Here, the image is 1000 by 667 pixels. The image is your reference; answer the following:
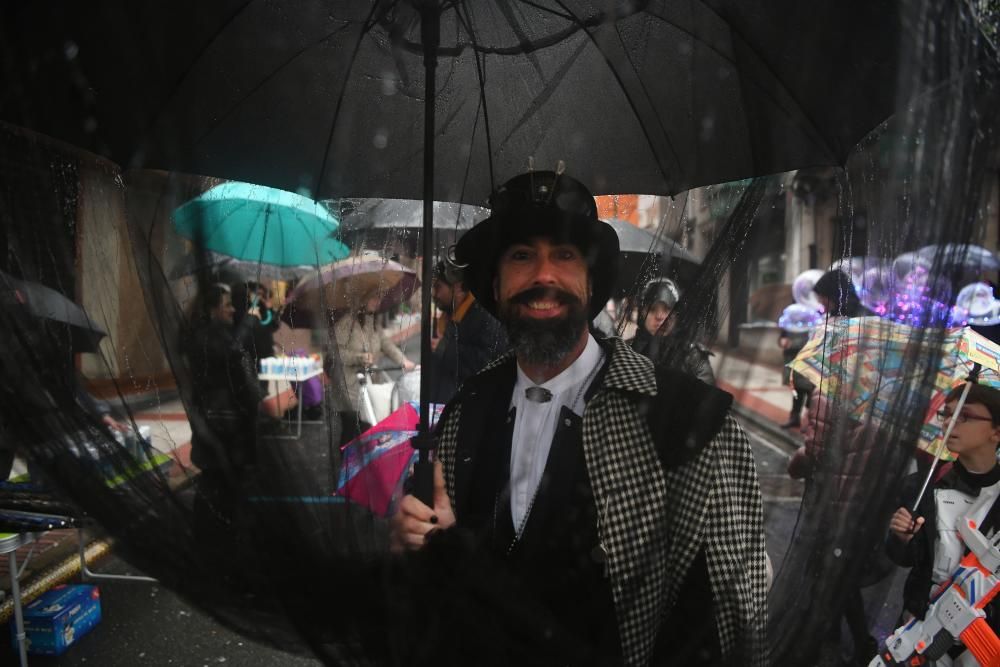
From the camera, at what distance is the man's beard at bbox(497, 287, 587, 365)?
1.63m

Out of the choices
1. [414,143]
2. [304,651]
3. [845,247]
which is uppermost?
[414,143]

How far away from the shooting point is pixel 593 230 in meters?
1.73

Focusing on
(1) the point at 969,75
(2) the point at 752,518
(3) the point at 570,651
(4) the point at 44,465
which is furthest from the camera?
(2) the point at 752,518

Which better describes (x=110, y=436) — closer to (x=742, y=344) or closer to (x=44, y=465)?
(x=44, y=465)

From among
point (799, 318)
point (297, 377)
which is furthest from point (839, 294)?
point (297, 377)

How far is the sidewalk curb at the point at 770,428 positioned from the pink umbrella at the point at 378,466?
651mm

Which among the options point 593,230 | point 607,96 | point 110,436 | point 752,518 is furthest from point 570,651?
point 607,96

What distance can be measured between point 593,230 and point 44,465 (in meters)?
1.28

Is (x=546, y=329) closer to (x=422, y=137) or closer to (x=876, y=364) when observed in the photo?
(x=422, y=137)

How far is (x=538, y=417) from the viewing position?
5.50ft

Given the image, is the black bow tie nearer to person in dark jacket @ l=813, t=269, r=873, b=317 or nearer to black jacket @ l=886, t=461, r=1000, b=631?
person in dark jacket @ l=813, t=269, r=873, b=317

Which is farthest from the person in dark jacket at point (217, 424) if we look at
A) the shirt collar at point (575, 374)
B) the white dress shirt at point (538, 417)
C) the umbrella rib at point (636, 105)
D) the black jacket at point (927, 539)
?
the black jacket at point (927, 539)

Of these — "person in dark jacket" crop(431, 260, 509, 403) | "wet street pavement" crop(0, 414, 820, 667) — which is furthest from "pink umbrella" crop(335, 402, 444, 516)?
"wet street pavement" crop(0, 414, 820, 667)

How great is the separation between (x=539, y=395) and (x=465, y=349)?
403 mm
